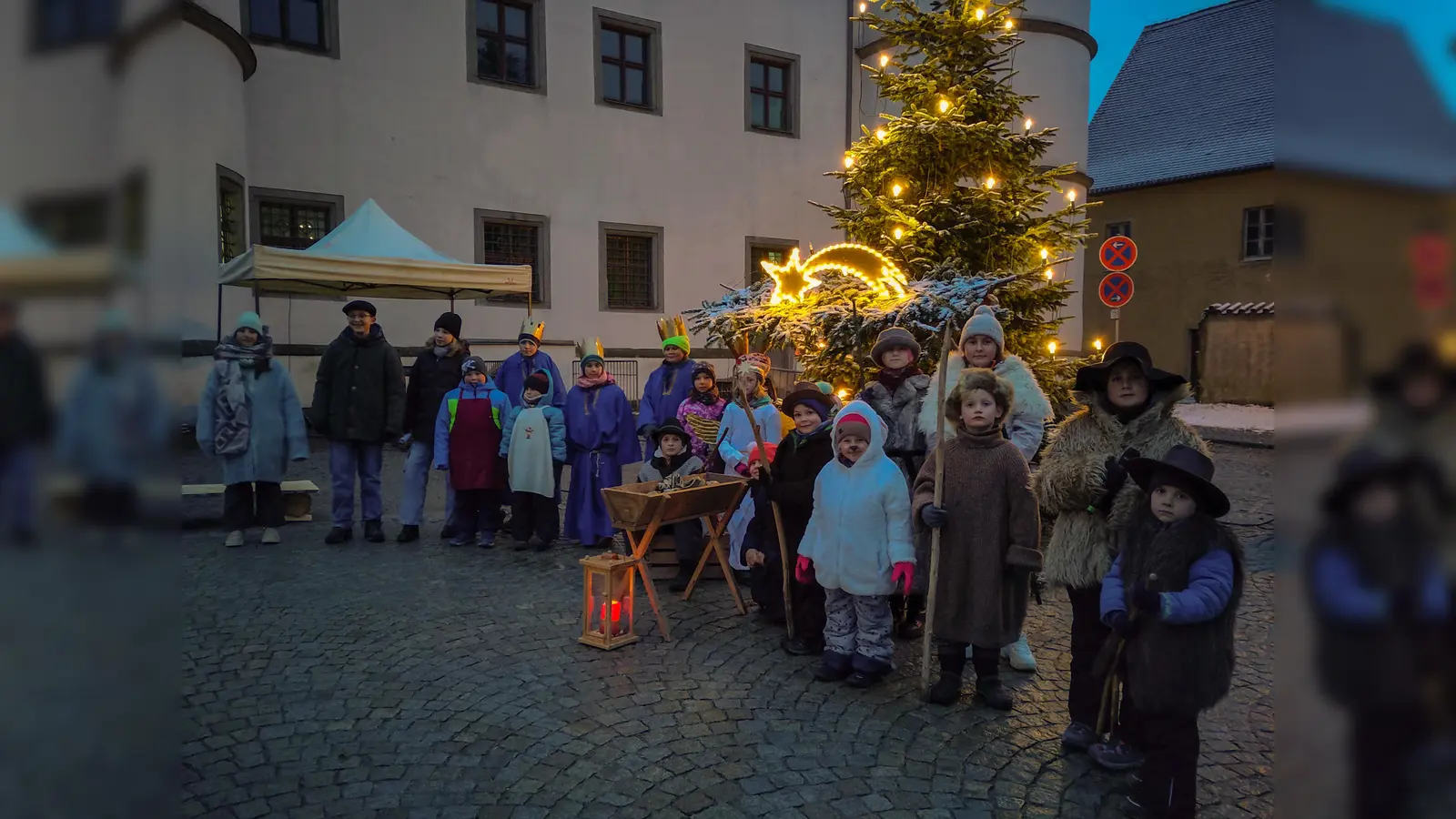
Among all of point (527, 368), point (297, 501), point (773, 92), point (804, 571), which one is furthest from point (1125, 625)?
point (773, 92)

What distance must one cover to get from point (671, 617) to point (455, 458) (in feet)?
9.16

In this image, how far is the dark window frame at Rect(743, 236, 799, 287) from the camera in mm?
18656

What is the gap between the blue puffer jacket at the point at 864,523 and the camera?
4312mm

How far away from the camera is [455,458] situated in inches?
289

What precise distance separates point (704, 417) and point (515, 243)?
421 inches

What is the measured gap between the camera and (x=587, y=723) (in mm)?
3914

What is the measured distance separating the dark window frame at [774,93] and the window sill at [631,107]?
2.00 m

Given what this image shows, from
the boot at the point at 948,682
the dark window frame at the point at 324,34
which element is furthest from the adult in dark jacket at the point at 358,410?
the dark window frame at the point at 324,34
